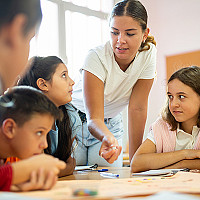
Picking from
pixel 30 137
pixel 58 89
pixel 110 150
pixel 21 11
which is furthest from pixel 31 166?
pixel 58 89

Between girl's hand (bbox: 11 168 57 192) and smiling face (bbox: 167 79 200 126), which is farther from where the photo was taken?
smiling face (bbox: 167 79 200 126)

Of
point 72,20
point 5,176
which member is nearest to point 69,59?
point 72,20

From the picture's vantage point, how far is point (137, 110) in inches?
75.8

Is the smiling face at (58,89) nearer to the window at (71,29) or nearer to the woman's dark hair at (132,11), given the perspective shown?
the woman's dark hair at (132,11)

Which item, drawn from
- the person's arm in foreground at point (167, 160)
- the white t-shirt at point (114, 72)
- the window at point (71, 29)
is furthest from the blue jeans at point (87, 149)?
the window at point (71, 29)

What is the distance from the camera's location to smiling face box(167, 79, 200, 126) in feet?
5.27

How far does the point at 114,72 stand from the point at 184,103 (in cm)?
41

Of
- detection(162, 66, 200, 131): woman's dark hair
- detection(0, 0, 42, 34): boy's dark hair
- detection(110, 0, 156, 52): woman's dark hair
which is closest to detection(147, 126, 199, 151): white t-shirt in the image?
detection(162, 66, 200, 131): woman's dark hair

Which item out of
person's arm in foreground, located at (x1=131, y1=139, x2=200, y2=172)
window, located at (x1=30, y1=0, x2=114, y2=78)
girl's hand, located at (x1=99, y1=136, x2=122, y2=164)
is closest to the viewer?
girl's hand, located at (x1=99, y1=136, x2=122, y2=164)

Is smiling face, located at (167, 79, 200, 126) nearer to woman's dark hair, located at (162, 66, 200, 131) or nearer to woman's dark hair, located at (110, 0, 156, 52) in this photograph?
woman's dark hair, located at (162, 66, 200, 131)

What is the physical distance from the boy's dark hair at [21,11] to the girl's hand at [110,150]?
0.70 m

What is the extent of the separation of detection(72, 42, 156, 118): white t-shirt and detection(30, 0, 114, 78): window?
1661 millimetres

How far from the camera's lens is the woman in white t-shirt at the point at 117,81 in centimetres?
161

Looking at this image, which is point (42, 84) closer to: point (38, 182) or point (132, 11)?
point (132, 11)
